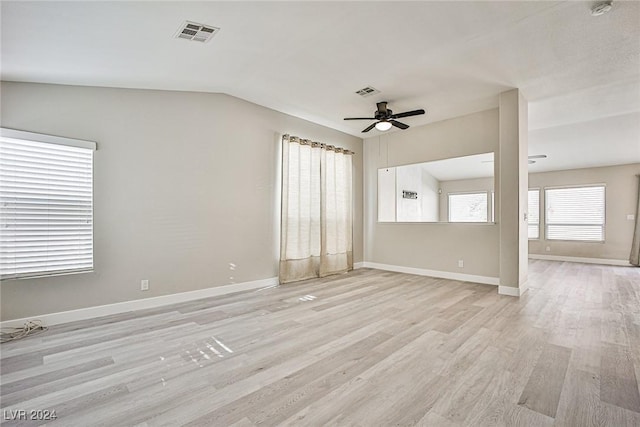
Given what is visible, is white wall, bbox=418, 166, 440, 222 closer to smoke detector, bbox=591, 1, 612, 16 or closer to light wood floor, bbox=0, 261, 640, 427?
light wood floor, bbox=0, 261, 640, 427

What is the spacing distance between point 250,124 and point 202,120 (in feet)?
2.50

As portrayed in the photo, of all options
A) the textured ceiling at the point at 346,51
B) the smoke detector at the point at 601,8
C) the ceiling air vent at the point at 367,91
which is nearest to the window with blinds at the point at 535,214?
the textured ceiling at the point at 346,51

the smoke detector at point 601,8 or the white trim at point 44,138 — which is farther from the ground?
the smoke detector at point 601,8

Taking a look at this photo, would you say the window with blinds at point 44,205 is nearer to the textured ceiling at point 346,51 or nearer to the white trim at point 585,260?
the textured ceiling at point 346,51

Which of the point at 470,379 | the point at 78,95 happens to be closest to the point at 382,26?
the point at 470,379

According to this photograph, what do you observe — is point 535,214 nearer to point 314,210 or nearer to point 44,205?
point 314,210

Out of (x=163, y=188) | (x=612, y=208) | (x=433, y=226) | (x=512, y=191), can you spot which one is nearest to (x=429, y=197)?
(x=433, y=226)

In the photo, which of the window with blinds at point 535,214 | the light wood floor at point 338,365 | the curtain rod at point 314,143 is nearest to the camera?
the light wood floor at point 338,365

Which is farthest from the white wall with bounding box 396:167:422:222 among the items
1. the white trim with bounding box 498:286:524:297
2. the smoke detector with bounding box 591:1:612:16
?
the smoke detector with bounding box 591:1:612:16

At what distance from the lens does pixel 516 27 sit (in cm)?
273

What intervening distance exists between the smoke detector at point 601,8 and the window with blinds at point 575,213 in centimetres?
768

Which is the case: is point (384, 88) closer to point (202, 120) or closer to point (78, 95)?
point (202, 120)

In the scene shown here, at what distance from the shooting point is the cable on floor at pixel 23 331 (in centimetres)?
268

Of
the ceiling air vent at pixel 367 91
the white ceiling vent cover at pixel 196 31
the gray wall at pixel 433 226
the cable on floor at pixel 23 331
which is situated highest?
the ceiling air vent at pixel 367 91
